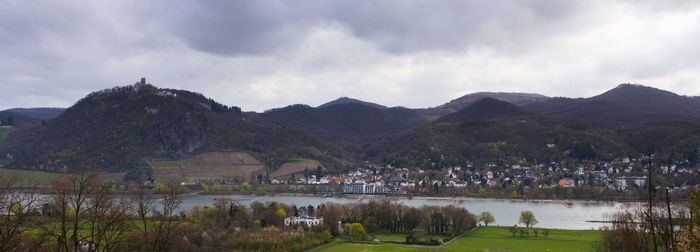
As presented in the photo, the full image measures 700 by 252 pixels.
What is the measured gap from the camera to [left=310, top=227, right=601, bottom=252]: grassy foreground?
124 ft

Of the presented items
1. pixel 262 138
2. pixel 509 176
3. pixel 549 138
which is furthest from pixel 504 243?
pixel 262 138

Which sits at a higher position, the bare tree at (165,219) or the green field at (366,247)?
the bare tree at (165,219)

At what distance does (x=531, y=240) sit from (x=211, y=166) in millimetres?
81090

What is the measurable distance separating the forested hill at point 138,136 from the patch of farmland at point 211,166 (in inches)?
125

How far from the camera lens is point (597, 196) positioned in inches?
3034

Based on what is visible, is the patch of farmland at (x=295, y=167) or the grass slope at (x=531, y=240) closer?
the grass slope at (x=531, y=240)

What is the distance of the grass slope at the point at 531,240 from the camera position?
1506 inches

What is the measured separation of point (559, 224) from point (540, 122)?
94.5 m

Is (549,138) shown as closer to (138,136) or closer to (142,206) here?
(138,136)

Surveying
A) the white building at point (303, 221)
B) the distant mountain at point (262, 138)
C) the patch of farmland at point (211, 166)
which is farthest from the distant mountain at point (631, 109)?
the white building at point (303, 221)

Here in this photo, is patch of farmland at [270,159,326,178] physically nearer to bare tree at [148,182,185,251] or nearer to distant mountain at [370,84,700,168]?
distant mountain at [370,84,700,168]

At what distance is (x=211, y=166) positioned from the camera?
4456 inches

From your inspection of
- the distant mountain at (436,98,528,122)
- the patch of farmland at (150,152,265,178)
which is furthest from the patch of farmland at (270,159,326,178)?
the distant mountain at (436,98,528,122)

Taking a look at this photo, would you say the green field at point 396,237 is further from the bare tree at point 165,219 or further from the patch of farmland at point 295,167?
the patch of farmland at point 295,167
